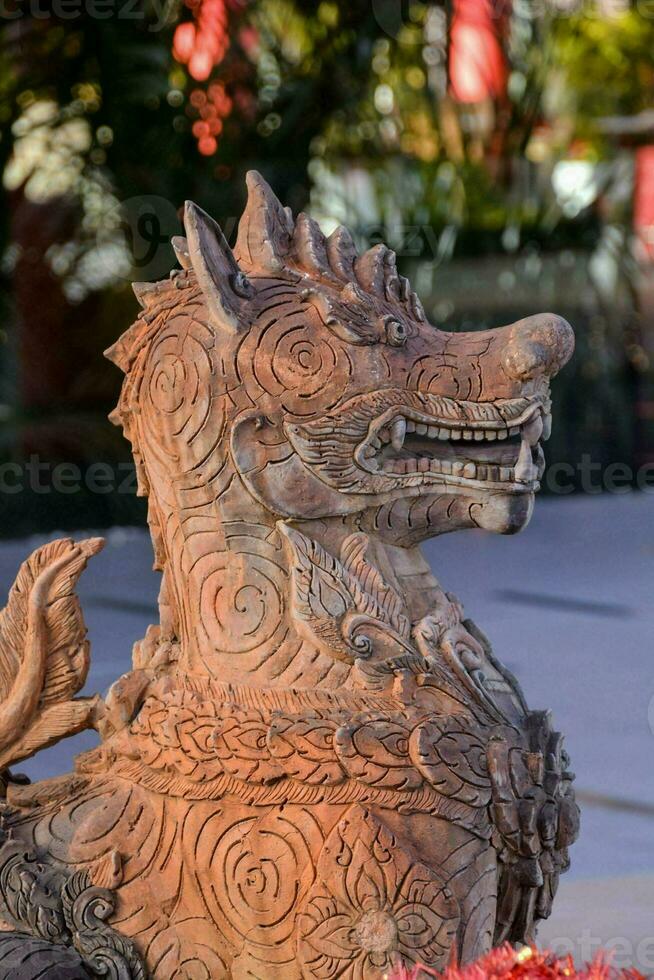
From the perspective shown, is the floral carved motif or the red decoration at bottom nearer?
the red decoration at bottom

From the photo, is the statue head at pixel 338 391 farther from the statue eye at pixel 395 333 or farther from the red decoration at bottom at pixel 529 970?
the red decoration at bottom at pixel 529 970

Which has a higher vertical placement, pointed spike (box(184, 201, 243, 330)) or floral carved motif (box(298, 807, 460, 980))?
pointed spike (box(184, 201, 243, 330))

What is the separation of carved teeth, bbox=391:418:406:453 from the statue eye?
0.34 ft

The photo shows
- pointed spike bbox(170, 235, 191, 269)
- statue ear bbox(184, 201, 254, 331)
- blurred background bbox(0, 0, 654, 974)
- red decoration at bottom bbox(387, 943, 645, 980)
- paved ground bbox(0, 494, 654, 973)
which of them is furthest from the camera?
blurred background bbox(0, 0, 654, 974)

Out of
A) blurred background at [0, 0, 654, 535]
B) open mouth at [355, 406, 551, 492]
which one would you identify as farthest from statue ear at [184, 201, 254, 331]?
blurred background at [0, 0, 654, 535]

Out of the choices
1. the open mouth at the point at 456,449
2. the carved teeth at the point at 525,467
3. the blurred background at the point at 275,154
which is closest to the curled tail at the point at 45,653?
the open mouth at the point at 456,449

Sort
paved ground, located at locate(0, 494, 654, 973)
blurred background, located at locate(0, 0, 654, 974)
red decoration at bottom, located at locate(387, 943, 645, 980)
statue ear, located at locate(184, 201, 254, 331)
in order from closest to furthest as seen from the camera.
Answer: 1. red decoration at bottom, located at locate(387, 943, 645, 980)
2. statue ear, located at locate(184, 201, 254, 331)
3. paved ground, located at locate(0, 494, 654, 973)
4. blurred background, located at locate(0, 0, 654, 974)

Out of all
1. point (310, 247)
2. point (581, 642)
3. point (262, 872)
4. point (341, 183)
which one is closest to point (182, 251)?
point (310, 247)

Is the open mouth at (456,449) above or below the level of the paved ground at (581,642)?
above

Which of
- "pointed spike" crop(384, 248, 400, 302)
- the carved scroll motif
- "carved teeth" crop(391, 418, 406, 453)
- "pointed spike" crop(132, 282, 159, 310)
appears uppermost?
"pointed spike" crop(384, 248, 400, 302)

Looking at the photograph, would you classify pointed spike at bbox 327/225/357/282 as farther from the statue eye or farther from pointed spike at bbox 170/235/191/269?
pointed spike at bbox 170/235/191/269

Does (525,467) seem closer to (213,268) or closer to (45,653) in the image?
(213,268)

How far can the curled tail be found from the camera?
1.96 metres

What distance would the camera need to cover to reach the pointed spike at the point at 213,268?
1.78 meters
